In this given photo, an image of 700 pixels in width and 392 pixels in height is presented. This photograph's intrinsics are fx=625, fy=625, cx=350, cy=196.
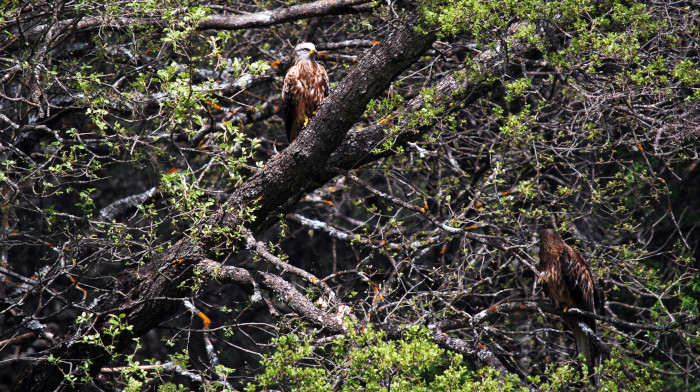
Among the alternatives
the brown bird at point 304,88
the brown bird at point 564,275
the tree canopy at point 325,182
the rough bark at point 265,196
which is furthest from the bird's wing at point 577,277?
→ the brown bird at point 304,88

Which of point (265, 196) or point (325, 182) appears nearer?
point (265, 196)

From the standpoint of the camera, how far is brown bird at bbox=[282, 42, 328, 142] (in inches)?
198

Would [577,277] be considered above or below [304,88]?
below

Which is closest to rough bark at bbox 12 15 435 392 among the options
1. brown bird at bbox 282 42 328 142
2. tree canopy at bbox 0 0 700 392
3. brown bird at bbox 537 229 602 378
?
tree canopy at bbox 0 0 700 392

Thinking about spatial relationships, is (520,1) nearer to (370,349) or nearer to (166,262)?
(370,349)

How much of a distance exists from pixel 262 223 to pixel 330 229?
1.44 meters

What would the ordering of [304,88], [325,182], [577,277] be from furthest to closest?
[304,88] < [577,277] < [325,182]

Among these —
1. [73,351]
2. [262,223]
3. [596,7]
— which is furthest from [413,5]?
[73,351]

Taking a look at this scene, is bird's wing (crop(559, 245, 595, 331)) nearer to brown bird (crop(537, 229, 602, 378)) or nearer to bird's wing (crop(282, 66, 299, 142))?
brown bird (crop(537, 229, 602, 378))

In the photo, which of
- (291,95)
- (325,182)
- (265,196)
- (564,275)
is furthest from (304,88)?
(564,275)

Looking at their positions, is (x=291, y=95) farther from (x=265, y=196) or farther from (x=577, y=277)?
(x=577, y=277)

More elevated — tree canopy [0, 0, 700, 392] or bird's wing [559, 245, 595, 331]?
tree canopy [0, 0, 700, 392]

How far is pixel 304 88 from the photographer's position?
5039 mm

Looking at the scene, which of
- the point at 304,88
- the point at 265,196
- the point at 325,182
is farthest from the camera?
the point at 304,88
